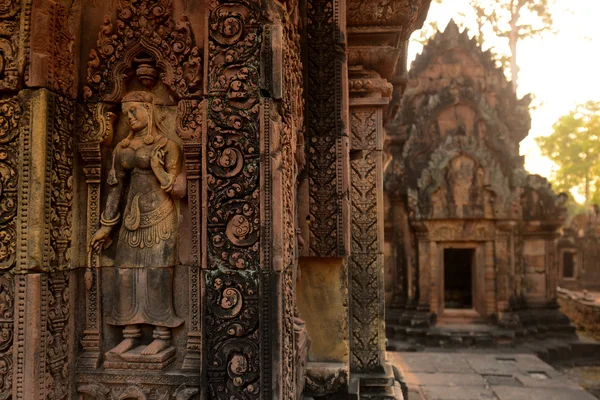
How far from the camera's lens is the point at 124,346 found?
3.65 m

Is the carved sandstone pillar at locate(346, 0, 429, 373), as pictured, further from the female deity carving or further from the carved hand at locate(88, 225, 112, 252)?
the carved hand at locate(88, 225, 112, 252)

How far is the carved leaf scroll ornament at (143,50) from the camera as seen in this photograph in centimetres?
364

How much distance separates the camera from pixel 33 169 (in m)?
3.43

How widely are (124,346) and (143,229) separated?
889 millimetres

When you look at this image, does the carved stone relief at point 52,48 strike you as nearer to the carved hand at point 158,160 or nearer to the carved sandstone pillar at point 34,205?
the carved sandstone pillar at point 34,205

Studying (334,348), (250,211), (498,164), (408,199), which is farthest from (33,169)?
(498,164)

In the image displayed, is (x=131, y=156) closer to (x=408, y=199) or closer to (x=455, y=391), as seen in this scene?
(x=455, y=391)

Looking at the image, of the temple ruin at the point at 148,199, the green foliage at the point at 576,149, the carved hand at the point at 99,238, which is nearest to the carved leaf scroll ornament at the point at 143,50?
the temple ruin at the point at 148,199

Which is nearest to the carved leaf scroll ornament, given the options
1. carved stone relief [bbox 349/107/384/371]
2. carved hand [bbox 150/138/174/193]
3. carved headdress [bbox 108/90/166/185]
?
carved headdress [bbox 108/90/166/185]

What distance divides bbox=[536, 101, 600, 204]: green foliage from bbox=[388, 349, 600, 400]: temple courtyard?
25171 millimetres

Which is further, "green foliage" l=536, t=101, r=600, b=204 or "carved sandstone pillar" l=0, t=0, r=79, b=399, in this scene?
"green foliage" l=536, t=101, r=600, b=204

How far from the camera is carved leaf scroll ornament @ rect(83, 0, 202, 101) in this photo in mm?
3637

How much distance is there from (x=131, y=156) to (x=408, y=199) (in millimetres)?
10618

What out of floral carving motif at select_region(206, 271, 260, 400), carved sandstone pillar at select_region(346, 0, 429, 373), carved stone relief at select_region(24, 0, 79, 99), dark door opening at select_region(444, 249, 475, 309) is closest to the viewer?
floral carving motif at select_region(206, 271, 260, 400)
